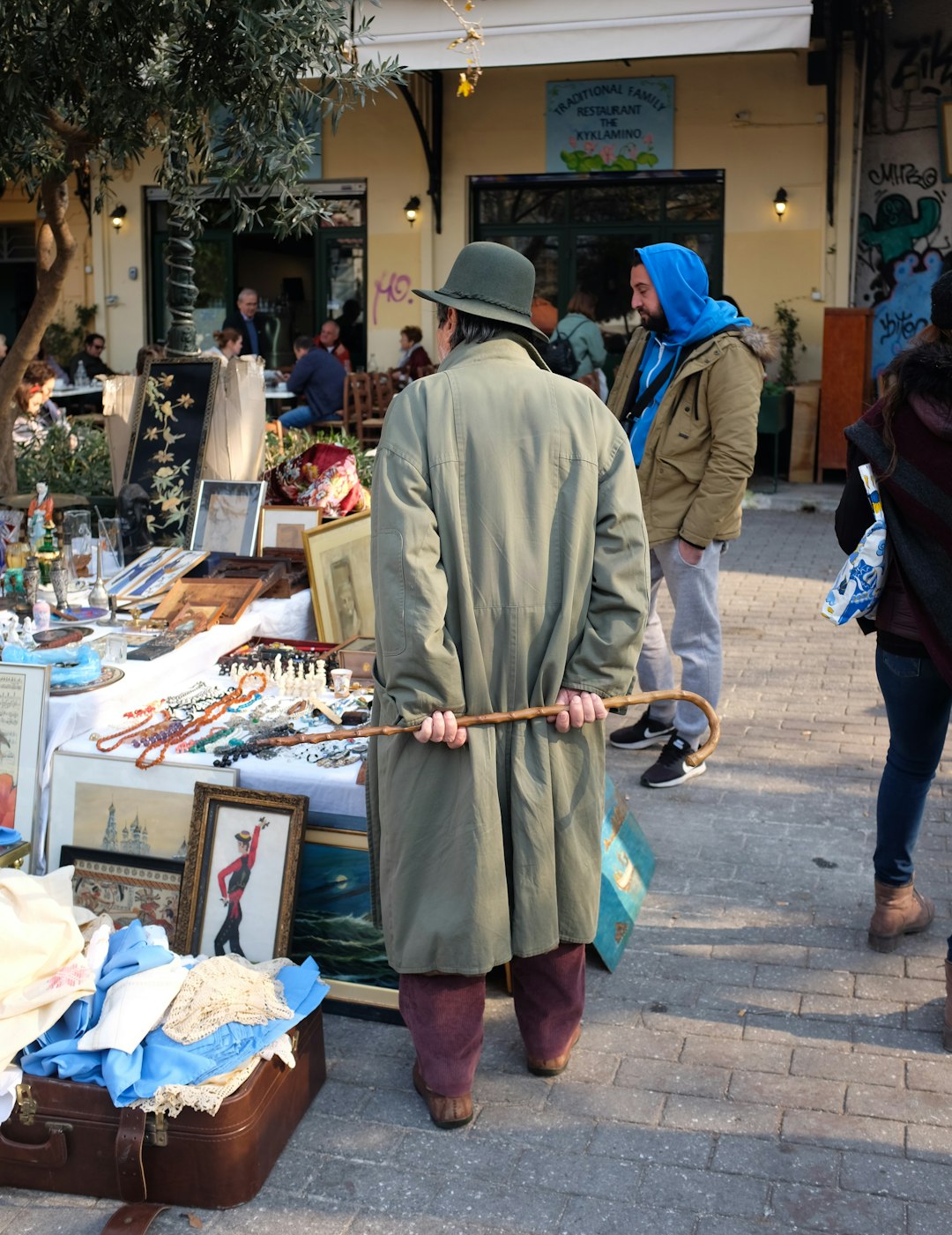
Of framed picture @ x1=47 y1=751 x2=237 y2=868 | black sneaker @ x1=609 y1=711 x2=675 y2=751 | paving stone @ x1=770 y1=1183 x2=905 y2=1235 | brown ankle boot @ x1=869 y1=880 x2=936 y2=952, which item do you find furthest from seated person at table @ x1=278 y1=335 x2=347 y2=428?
paving stone @ x1=770 y1=1183 x2=905 y2=1235

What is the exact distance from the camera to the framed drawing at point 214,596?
4.53 m

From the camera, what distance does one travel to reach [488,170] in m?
14.5

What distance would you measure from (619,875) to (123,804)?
56.9 inches

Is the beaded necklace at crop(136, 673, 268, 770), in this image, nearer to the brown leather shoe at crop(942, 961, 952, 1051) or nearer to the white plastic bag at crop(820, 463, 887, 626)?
the white plastic bag at crop(820, 463, 887, 626)

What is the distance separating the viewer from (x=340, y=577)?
492cm

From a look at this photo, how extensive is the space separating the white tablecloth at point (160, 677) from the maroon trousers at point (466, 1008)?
0.72m

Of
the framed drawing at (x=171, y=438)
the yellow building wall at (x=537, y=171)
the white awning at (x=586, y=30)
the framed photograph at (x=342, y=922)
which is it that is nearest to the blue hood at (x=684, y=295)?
the framed drawing at (x=171, y=438)

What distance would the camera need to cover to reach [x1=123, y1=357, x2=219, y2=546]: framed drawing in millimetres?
5414

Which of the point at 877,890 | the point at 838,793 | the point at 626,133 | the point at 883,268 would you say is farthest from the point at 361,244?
the point at 877,890

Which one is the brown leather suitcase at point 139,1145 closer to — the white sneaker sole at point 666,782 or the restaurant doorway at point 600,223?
the white sneaker sole at point 666,782

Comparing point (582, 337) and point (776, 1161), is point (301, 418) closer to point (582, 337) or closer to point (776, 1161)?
point (582, 337)

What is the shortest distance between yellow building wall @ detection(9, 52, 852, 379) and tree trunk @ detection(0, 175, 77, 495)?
9.38m

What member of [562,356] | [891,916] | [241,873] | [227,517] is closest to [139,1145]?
[241,873]

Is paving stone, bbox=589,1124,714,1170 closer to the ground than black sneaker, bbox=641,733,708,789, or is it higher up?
closer to the ground
